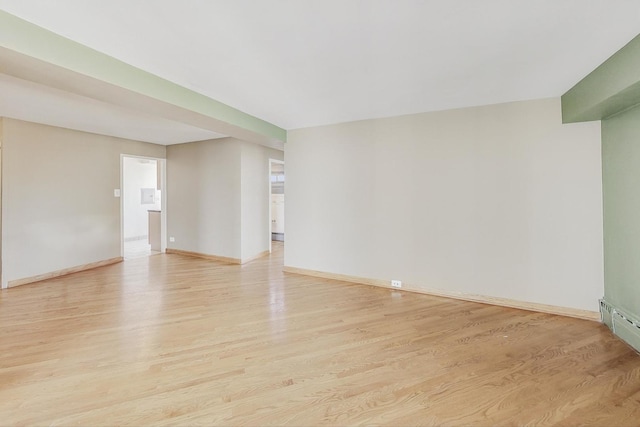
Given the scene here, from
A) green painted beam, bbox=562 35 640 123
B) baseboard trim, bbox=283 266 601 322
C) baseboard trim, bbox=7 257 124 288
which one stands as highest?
green painted beam, bbox=562 35 640 123

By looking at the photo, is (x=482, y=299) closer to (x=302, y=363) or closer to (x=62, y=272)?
(x=302, y=363)

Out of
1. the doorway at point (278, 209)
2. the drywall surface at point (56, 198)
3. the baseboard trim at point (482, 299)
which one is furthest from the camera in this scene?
the doorway at point (278, 209)

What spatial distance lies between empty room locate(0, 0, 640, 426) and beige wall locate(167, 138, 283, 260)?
0.45ft

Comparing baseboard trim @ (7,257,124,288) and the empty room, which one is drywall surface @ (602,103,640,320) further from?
baseboard trim @ (7,257,124,288)

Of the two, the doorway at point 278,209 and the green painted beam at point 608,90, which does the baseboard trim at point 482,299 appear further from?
the doorway at point 278,209

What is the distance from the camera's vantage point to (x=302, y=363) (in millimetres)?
2061

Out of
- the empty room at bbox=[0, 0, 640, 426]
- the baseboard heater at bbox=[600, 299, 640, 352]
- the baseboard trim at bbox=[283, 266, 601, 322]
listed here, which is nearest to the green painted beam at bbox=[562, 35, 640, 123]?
the empty room at bbox=[0, 0, 640, 426]

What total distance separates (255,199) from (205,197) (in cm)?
100

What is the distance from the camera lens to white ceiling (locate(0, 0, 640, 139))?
1617 mm

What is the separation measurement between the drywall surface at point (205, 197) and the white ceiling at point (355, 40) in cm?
252

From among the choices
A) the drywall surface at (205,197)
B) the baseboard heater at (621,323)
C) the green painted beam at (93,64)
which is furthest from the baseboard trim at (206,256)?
the baseboard heater at (621,323)

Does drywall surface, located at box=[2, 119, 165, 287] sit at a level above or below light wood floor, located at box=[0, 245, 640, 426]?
above

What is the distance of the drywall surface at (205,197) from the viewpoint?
5.23 meters

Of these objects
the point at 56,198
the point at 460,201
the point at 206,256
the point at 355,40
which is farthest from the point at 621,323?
the point at 56,198
